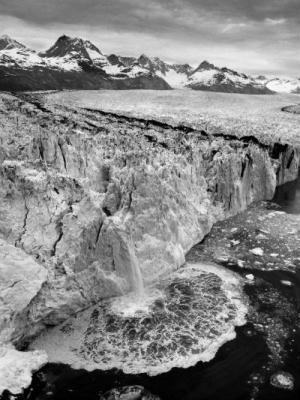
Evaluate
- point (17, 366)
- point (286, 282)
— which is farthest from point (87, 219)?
point (286, 282)

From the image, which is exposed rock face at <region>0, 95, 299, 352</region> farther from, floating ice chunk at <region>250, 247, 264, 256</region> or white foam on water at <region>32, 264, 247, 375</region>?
floating ice chunk at <region>250, 247, 264, 256</region>

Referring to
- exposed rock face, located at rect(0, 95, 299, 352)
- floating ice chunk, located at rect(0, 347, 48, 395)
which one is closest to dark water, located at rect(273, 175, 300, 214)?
exposed rock face, located at rect(0, 95, 299, 352)

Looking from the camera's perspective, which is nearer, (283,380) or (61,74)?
(283,380)

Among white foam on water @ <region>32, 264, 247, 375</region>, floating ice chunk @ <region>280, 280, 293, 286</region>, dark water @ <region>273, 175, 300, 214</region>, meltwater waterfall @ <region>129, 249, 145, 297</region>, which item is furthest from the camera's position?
dark water @ <region>273, 175, 300, 214</region>

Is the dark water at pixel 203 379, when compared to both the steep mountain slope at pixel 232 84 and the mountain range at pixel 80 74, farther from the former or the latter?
the steep mountain slope at pixel 232 84

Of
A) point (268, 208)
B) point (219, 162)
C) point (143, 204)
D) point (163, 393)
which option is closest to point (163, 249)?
point (143, 204)

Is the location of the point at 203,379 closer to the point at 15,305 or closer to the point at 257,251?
Result: the point at 15,305
